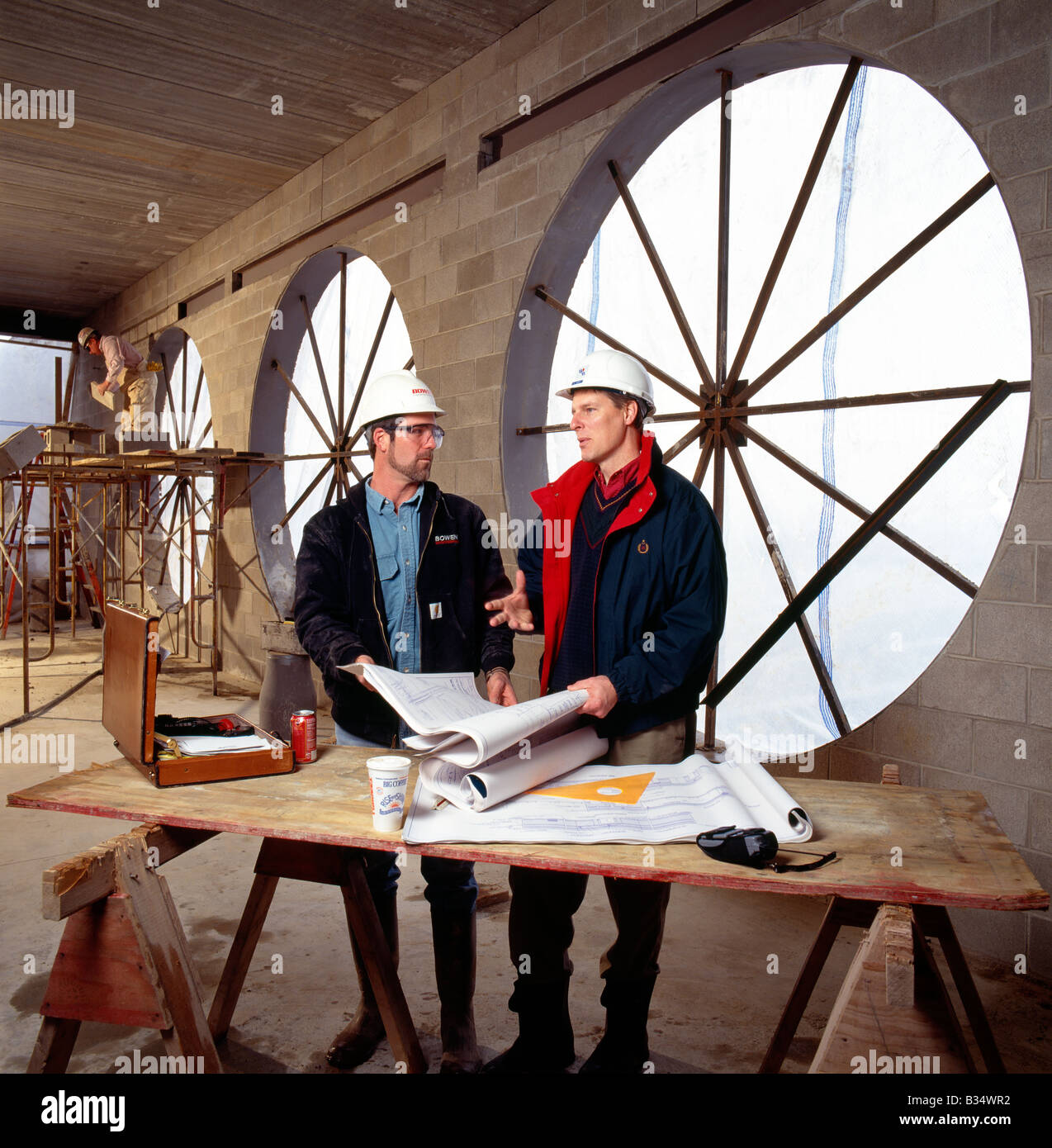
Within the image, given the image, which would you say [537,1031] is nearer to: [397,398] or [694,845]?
[694,845]

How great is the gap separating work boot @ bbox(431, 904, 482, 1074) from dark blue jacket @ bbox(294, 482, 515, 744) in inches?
21.1

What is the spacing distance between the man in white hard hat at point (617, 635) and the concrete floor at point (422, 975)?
332 mm

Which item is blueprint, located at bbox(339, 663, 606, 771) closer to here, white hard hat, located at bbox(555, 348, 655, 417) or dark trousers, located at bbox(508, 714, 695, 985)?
dark trousers, located at bbox(508, 714, 695, 985)

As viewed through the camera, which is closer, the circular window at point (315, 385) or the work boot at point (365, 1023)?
the work boot at point (365, 1023)

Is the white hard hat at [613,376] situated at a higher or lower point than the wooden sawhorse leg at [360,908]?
higher

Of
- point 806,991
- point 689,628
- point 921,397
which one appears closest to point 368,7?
point 921,397

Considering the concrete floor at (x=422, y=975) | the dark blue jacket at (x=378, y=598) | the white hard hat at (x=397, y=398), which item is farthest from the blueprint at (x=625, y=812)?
the white hard hat at (x=397, y=398)

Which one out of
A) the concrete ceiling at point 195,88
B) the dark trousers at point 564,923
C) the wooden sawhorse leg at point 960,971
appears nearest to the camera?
the wooden sawhorse leg at point 960,971

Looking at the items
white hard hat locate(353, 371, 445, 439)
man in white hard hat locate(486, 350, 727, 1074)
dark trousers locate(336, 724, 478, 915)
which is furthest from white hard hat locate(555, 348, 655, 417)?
dark trousers locate(336, 724, 478, 915)

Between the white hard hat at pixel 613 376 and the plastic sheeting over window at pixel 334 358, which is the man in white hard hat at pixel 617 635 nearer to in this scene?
the white hard hat at pixel 613 376

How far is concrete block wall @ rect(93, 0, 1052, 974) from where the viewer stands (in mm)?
2951

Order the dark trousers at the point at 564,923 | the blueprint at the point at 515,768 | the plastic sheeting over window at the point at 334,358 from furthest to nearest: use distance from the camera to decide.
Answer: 1. the plastic sheeting over window at the point at 334,358
2. the dark trousers at the point at 564,923
3. the blueprint at the point at 515,768

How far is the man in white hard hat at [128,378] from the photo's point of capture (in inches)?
351

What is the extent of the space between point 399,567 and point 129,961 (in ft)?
4.13
